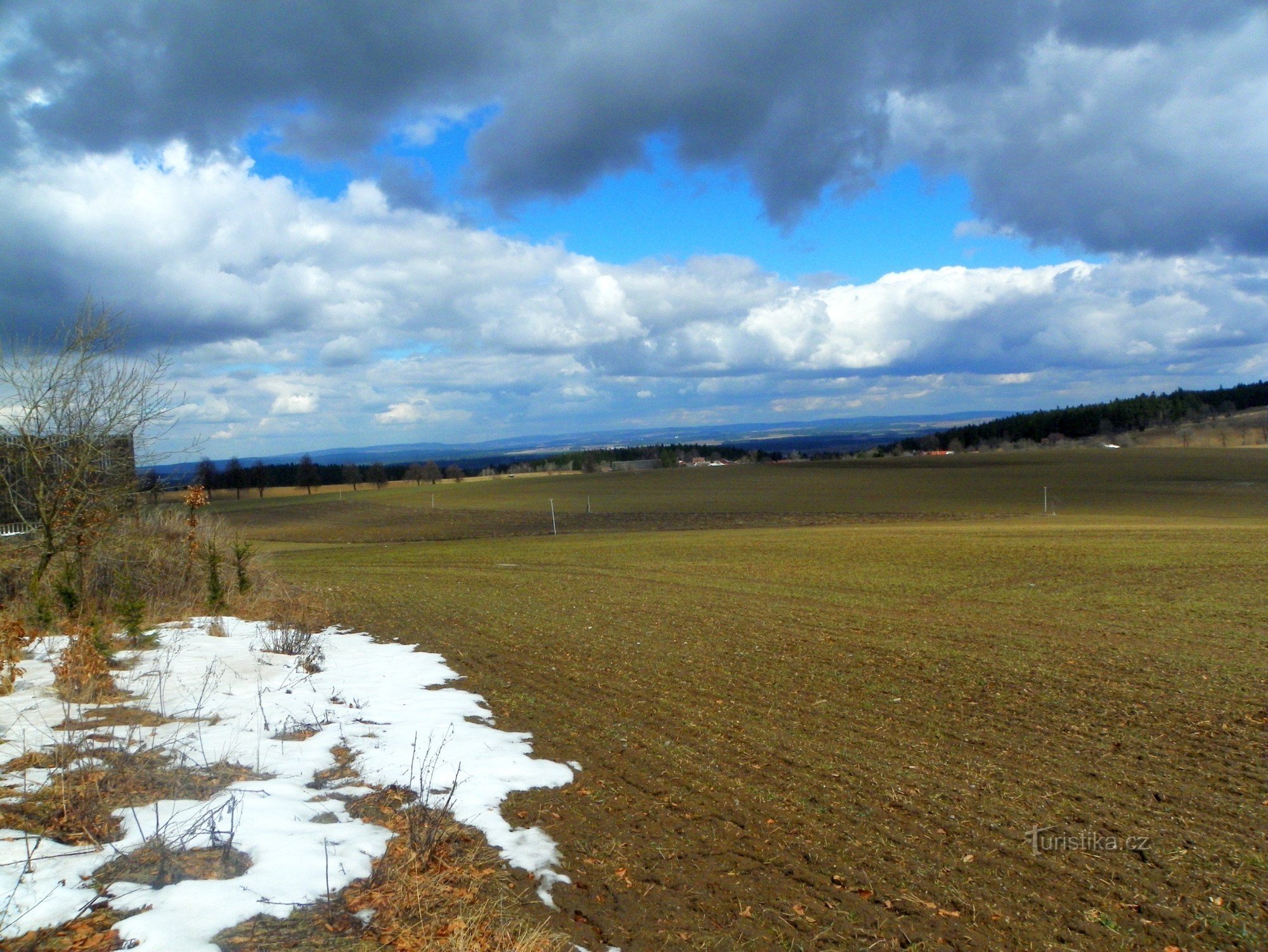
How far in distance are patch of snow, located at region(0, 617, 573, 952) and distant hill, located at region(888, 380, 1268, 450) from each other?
466 ft

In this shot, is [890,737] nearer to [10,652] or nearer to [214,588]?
[10,652]

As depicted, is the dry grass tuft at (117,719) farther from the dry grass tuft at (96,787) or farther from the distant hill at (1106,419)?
the distant hill at (1106,419)

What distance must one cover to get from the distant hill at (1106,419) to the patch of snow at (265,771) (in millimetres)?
142061

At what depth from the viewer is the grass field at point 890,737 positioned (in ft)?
15.3

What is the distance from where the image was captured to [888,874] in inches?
197

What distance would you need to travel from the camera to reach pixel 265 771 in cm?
627

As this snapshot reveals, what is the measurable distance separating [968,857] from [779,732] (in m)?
2.67

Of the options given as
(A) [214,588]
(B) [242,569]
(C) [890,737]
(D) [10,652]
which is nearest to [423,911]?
(C) [890,737]

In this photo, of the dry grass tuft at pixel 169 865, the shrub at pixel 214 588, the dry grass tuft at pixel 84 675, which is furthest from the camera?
the shrub at pixel 214 588

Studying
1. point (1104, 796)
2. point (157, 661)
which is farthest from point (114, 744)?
point (1104, 796)

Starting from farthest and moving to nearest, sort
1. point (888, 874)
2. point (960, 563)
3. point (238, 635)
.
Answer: point (960, 563), point (238, 635), point (888, 874)

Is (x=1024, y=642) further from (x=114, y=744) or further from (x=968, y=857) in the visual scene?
(x=114, y=744)

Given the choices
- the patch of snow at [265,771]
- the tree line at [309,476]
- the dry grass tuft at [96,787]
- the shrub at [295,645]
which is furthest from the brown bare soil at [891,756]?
the tree line at [309,476]

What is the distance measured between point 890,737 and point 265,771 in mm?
5680
